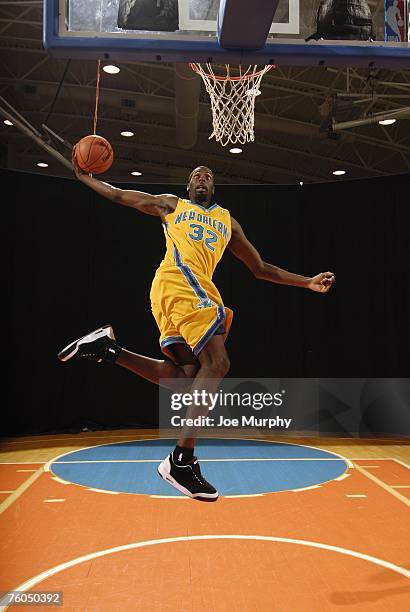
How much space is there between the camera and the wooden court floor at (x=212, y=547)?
9.37 ft

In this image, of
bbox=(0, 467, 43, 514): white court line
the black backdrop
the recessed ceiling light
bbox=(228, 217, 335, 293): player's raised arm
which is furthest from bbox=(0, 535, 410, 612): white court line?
the recessed ceiling light

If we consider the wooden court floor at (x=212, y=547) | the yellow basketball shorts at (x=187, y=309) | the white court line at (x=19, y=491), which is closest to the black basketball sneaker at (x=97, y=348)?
the yellow basketball shorts at (x=187, y=309)

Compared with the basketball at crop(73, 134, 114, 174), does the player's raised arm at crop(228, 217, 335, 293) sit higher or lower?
lower

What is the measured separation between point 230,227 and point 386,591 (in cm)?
208

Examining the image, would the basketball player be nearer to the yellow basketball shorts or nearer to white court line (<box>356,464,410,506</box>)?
the yellow basketball shorts

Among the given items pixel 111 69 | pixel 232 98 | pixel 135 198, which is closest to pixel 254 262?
pixel 135 198

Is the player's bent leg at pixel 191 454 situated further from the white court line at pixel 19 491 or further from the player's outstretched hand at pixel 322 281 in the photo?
the white court line at pixel 19 491

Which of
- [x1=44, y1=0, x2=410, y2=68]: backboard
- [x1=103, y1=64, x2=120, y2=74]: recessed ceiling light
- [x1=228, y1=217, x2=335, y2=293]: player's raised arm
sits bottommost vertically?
[x1=228, y1=217, x2=335, y2=293]: player's raised arm

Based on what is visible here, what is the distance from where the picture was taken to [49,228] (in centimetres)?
769

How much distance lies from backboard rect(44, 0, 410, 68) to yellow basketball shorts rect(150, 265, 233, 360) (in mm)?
932

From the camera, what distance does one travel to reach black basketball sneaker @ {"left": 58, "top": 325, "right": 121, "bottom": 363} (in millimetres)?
2209

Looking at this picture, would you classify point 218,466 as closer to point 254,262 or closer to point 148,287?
point 148,287

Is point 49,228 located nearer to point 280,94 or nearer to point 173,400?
point 173,400

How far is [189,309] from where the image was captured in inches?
88.0
